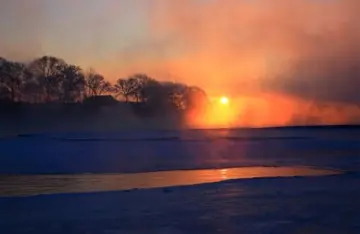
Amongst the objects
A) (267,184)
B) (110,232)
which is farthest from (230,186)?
(110,232)

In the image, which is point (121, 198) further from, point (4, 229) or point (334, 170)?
point (334, 170)

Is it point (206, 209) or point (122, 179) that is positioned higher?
point (122, 179)

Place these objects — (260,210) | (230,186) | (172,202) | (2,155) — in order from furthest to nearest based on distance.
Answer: (2,155), (230,186), (172,202), (260,210)

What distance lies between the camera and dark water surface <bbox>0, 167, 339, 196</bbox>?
45.1 ft

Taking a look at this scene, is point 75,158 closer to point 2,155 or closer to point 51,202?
point 2,155

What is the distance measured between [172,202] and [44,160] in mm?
12415

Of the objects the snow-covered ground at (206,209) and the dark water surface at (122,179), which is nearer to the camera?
the snow-covered ground at (206,209)

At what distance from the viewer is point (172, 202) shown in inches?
427

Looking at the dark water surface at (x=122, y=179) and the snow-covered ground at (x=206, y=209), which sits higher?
the dark water surface at (x=122, y=179)

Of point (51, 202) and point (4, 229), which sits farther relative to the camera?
point (51, 202)

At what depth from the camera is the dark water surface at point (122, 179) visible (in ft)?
45.1

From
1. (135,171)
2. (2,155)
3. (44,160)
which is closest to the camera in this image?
(135,171)

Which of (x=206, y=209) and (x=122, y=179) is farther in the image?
(x=122, y=179)

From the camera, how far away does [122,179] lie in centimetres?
1592
